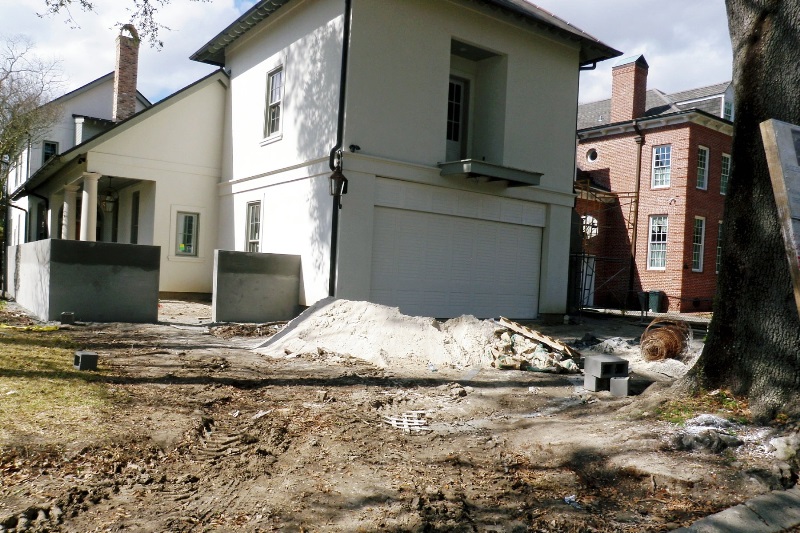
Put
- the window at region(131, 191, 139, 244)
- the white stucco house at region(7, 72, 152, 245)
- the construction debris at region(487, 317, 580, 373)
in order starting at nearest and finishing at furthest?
the construction debris at region(487, 317, 580, 373), the window at region(131, 191, 139, 244), the white stucco house at region(7, 72, 152, 245)

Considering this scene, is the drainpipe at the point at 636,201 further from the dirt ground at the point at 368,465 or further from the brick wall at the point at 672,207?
the dirt ground at the point at 368,465

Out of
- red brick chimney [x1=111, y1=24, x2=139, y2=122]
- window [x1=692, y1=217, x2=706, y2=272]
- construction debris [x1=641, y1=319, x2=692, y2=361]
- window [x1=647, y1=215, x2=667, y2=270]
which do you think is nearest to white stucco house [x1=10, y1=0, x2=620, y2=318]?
red brick chimney [x1=111, y1=24, x2=139, y2=122]

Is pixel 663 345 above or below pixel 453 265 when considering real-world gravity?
below

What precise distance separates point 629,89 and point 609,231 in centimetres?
608

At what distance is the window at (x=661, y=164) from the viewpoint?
2658 centimetres

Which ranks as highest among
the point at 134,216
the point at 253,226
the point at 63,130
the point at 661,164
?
the point at 63,130

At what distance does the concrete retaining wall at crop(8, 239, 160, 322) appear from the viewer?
12.5 m

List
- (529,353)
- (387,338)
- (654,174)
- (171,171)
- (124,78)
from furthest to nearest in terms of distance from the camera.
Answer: (654,174) → (124,78) → (171,171) → (387,338) → (529,353)

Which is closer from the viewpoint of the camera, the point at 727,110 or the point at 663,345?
the point at 663,345

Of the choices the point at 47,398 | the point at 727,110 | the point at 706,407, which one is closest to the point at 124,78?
the point at 47,398

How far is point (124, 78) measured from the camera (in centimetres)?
2345

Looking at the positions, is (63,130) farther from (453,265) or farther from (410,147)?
(453,265)

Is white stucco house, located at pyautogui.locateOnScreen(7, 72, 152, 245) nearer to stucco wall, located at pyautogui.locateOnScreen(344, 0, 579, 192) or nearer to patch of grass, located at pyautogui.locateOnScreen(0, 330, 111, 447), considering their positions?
stucco wall, located at pyautogui.locateOnScreen(344, 0, 579, 192)

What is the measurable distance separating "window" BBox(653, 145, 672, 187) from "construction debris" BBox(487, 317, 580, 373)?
1919cm
